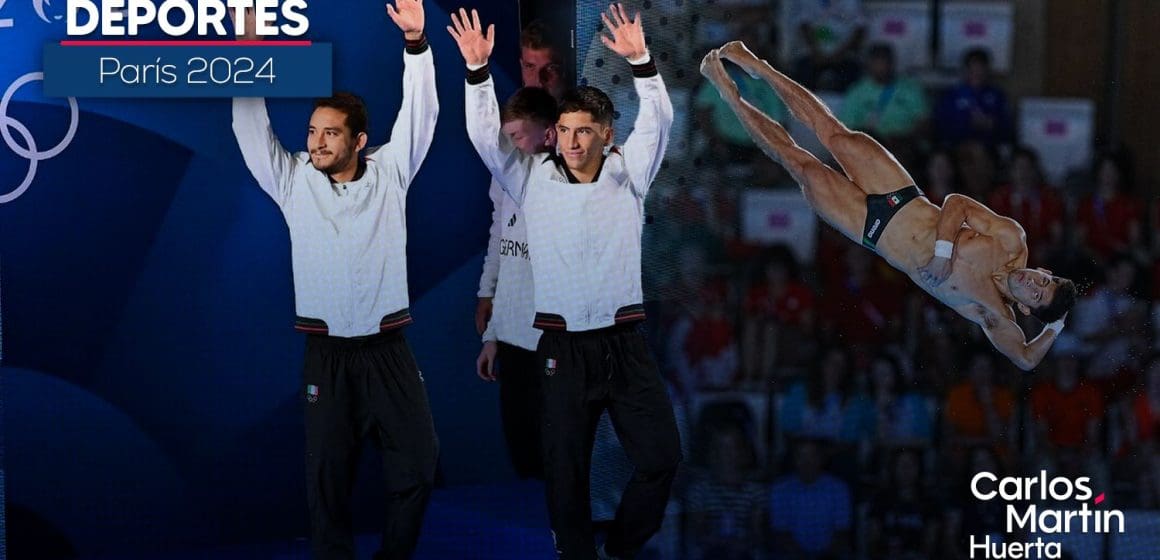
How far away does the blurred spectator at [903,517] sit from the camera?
18.4ft

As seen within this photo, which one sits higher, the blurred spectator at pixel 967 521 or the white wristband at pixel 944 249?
the white wristband at pixel 944 249

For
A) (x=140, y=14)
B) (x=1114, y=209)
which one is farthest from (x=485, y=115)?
(x=1114, y=209)

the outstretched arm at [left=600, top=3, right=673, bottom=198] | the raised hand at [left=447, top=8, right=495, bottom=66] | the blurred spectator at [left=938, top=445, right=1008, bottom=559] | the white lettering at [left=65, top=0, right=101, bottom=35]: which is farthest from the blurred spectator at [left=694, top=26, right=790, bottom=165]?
the white lettering at [left=65, top=0, right=101, bottom=35]

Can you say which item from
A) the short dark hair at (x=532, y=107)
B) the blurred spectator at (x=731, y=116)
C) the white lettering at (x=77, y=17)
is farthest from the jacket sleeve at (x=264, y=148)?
the blurred spectator at (x=731, y=116)

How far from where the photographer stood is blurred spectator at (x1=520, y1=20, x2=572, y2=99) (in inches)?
227

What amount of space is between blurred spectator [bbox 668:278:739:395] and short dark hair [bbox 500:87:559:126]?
31.5 inches

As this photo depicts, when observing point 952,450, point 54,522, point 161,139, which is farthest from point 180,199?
point 952,450

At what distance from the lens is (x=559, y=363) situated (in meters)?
5.41

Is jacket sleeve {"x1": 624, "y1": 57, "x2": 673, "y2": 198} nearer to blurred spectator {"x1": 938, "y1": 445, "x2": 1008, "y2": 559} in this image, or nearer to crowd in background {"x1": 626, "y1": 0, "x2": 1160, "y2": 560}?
crowd in background {"x1": 626, "y1": 0, "x2": 1160, "y2": 560}

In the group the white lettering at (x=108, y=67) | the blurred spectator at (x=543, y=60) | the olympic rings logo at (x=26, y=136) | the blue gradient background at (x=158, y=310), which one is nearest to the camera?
the white lettering at (x=108, y=67)

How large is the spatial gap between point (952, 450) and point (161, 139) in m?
2.93

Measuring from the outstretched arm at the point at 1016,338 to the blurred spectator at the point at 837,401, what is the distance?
1.56 feet

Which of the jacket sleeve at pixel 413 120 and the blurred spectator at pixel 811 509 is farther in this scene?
the blurred spectator at pixel 811 509

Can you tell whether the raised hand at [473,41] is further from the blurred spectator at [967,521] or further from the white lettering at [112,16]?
the blurred spectator at [967,521]
